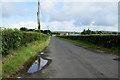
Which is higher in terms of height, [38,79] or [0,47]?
[0,47]

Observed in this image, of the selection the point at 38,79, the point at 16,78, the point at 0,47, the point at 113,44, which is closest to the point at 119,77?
the point at 38,79

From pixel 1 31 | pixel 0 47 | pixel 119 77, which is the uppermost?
pixel 1 31

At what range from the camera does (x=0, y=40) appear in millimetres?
8930

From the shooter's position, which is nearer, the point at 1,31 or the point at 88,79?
the point at 88,79

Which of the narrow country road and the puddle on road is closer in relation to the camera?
the narrow country road

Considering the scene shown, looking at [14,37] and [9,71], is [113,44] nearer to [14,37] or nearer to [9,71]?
[14,37]

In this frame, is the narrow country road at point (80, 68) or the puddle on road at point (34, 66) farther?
the puddle on road at point (34, 66)

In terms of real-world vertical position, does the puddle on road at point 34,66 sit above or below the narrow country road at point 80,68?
below

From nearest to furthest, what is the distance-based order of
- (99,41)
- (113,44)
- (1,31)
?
(1,31) < (113,44) < (99,41)

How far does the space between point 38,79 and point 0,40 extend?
3645 millimetres

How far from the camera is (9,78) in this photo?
6656 millimetres

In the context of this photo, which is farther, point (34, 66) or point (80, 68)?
point (34, 66)

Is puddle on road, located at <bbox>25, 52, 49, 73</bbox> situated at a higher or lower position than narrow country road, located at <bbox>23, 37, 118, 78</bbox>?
lower

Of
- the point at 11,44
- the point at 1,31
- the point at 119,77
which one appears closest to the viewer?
the point at 119,77
